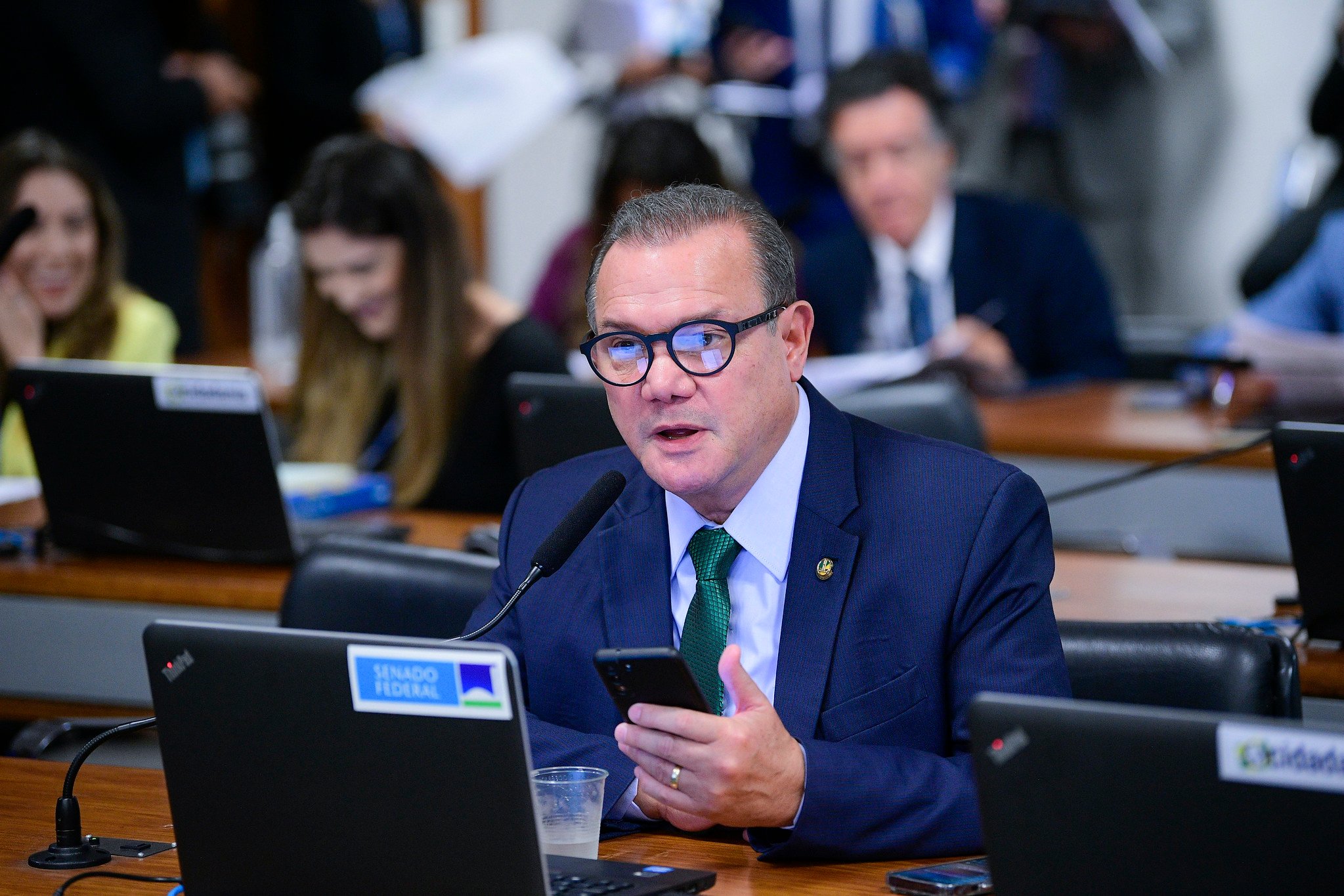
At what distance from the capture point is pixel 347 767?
128cm

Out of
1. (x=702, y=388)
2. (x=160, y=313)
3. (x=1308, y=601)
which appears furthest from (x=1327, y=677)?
(x=160, y=313)

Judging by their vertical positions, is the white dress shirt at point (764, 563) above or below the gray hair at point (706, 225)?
below

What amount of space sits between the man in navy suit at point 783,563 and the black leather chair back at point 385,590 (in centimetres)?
31

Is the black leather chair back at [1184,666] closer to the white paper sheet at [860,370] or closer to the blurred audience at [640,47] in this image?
the white paper sheet at [860,370]

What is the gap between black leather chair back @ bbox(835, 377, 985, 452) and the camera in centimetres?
266

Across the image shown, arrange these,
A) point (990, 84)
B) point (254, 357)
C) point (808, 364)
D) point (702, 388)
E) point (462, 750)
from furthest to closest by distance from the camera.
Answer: point (990, 84)
point (254, 357)
point (808, 364)
point (702, 388)
point (462, 750)

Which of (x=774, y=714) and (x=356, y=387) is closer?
(x=774, y=714)

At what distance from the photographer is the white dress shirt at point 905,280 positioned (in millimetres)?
4336

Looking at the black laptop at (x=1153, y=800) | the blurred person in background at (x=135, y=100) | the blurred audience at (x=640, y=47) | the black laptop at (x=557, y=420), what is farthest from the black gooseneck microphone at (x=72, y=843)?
the blurred audience at (x=640, y=47)

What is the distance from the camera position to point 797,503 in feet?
5.73

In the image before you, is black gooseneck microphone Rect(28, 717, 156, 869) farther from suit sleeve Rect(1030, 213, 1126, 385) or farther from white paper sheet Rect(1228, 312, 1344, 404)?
suit sleeve Rect(1030, 213, 1126, 385)

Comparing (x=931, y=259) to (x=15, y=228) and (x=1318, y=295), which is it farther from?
(x=15, y=228)

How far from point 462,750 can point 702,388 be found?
1.78ft

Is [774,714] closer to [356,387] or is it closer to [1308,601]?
[1308,601]
